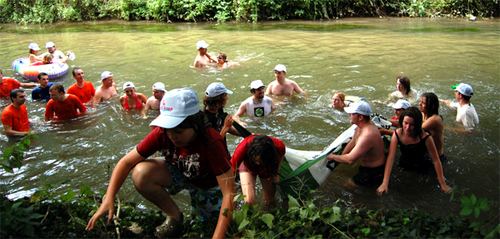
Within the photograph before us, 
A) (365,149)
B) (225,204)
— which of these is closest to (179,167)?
(225,204)

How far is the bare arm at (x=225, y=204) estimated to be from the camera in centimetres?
273

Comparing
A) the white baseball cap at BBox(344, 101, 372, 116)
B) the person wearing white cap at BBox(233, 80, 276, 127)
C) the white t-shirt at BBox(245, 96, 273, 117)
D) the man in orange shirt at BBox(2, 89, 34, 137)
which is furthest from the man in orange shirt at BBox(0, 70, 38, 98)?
the white baseball cap at BBox(344, 101, 372, 116)

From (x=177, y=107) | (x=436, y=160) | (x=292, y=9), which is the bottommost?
(x=436, y=160)

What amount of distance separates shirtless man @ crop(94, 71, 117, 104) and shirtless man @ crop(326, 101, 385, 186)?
5.92 metres

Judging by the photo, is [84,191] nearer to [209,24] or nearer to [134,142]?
[134,142]

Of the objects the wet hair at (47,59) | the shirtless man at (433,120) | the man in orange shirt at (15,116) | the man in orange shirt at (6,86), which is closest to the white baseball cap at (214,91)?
the shirtless man at (433,120)

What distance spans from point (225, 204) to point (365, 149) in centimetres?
228

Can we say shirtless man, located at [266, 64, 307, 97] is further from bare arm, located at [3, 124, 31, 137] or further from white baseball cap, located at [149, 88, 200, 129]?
white baseball cap, located at [149, 88, 200, 129]

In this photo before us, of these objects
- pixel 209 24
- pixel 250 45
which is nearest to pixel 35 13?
pixel 209 24

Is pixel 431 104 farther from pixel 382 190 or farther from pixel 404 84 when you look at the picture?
pixel 404 84

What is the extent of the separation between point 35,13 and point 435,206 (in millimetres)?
29717

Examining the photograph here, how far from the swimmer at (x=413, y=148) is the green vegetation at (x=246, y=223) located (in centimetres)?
120

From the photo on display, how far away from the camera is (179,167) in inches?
128

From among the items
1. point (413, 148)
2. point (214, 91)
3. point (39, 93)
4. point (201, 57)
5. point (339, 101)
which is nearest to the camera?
point (413, 148)
